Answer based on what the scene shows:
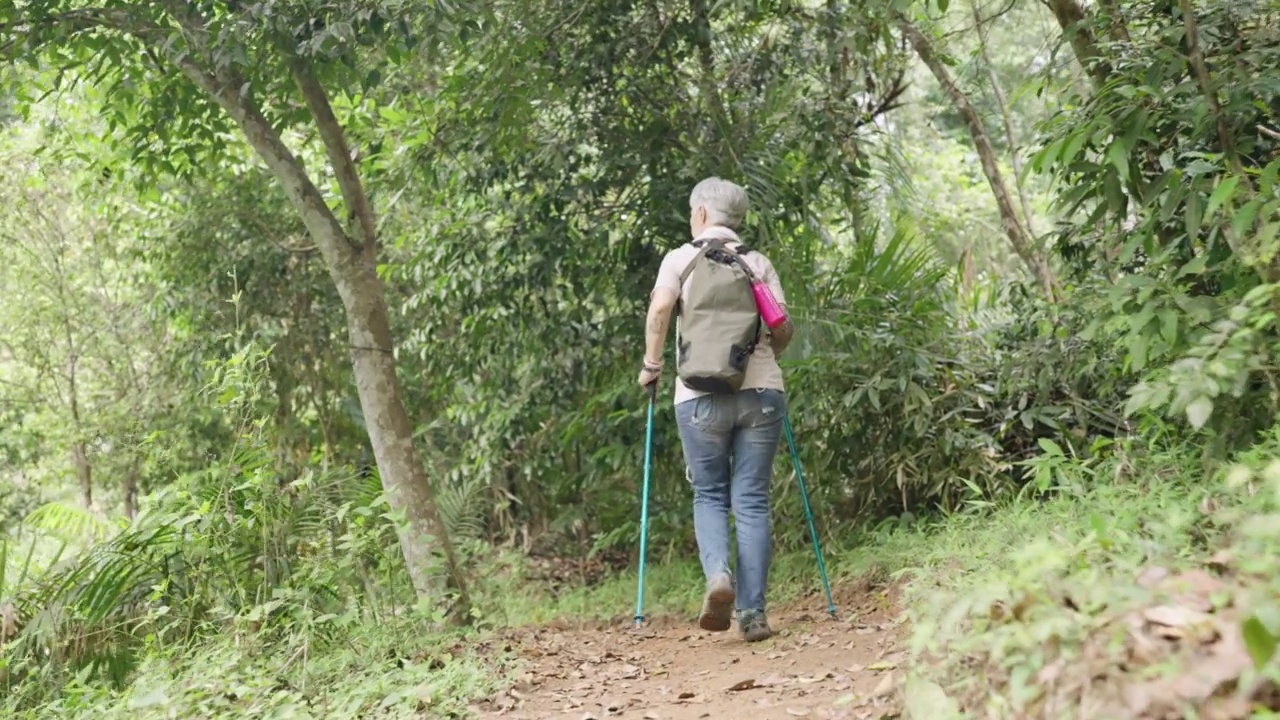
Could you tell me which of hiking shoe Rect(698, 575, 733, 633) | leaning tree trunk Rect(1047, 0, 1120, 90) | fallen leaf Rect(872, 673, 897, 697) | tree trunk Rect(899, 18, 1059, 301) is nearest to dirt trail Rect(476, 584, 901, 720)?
fallen leaf Rect(872, 673, 897, 697)

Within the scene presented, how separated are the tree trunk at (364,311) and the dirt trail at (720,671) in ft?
2.58

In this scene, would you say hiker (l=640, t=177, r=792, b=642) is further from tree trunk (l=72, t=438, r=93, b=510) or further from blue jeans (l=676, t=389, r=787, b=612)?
tree trunk (l=72, t=438, r=93, b=510)

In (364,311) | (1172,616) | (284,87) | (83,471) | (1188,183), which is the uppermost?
(284,87)

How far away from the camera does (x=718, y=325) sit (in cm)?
501

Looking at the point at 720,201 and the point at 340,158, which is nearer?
the point at 720,201

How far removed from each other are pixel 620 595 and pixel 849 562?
6.85 feet

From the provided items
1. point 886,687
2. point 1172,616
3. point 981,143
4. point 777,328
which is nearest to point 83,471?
point 981,143

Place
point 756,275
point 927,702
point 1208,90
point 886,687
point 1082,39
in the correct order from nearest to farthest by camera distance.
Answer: point 927,702, point 886,687, point 1208,90, point 756,275, point 1082,39

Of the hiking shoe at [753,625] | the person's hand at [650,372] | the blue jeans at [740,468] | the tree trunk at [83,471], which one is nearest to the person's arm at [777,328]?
the blue jeans at [740,468]

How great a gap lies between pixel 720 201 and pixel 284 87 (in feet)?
8.60

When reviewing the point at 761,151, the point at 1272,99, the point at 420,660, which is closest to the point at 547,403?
the point at 761,151

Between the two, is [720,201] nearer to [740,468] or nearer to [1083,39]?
[740,468]

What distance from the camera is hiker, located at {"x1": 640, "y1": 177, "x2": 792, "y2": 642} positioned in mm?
4996

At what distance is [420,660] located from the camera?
4879 mm
